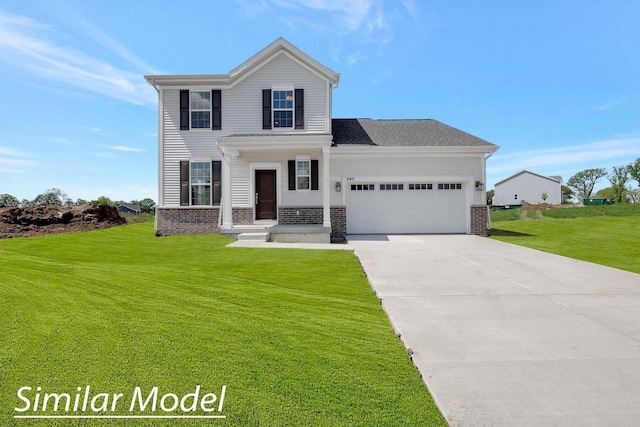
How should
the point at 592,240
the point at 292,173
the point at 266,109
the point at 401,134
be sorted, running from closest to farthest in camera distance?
the point at 592,240 < the point at 292,173 < the point at 266,109 < the point at 401,134

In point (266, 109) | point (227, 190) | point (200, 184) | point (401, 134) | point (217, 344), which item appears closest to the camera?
point (217, 344)

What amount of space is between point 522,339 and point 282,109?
12967mm

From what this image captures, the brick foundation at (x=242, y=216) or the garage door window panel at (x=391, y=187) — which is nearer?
the brick foundation at (x=242, y=216)

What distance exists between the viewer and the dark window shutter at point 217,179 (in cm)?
1462

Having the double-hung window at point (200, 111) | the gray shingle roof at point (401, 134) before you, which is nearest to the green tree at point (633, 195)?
the gray shingle roof at point (401, 134)

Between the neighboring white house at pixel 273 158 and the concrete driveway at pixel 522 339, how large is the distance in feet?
25.9

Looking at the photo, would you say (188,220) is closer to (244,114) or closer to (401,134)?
(244,114)

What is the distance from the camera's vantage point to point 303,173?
14.5m

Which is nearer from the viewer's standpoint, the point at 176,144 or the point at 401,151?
the point at 401,151

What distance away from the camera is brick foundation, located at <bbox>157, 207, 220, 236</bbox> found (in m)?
14.6

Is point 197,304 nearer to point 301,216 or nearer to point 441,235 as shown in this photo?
point 301,216

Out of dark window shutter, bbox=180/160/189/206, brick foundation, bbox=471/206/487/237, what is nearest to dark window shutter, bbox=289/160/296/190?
dark window shutter, bbox=180/160/189/206

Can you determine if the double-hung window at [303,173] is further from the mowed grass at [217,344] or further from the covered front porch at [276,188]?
the mowed grass at [217,344]

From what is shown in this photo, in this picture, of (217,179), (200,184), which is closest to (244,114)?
(217,179)
